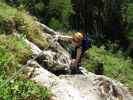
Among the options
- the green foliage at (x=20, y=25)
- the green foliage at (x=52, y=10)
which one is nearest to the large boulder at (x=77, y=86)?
the green foliage at (x=20, y=25)

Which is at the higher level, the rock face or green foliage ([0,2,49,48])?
green foliage ([0,2,49,48])

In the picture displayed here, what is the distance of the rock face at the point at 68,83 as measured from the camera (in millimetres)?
9586

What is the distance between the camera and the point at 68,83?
10.2 m

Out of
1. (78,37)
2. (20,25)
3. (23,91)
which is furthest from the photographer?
(20,25)

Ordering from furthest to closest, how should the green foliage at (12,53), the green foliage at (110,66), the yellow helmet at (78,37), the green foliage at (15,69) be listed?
the green foliage at (110,66)
the yellow helmet at (78,37)
the green foliage at (12,53)
the green foliage at (15,69)

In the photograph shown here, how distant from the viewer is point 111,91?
34.6ft

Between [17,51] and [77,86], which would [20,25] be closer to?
[17,51]

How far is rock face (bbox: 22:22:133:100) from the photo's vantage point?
9586mm

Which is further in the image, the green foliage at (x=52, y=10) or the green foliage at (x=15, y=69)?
the green foliage at (x=52, y=10)

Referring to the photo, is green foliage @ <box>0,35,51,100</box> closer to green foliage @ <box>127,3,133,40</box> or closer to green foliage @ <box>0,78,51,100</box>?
green foliage @ <box>0,78,51,100</box>

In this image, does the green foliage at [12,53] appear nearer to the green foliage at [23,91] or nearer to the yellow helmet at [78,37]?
the green foliage at [23,91]

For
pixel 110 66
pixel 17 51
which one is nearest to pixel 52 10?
pixel 110 66

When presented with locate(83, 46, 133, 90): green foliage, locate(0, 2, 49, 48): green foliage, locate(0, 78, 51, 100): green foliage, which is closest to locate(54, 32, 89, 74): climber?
locate(0, 2, 49, 48): green foliage

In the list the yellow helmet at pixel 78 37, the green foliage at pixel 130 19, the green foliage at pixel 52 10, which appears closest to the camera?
the yellow helmet at pixel 78 37
